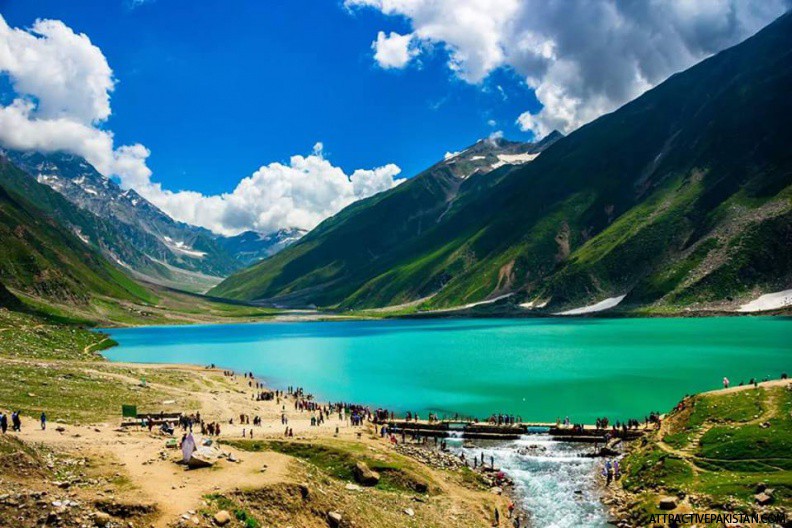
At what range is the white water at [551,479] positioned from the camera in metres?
39.1

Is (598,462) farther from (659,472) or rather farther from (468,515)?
(468,515)

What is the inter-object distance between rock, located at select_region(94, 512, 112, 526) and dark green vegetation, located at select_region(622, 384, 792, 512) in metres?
33.6

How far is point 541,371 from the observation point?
10619 cm

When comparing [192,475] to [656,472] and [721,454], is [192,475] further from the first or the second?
[721,454]

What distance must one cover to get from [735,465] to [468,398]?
47149 millimetres

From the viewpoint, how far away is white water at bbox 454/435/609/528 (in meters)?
39.1

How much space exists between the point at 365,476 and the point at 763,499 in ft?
86.4

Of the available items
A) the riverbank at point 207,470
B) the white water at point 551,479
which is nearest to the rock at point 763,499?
the riverbank at point 207,470

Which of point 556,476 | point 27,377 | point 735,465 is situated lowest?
point 556,476

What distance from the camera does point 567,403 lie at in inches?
3027

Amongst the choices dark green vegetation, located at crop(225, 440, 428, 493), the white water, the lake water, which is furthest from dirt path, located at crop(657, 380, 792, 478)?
dark green vegetation, located at crop(225, 440, 428, 493)

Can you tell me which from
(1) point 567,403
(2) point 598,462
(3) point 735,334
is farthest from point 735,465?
(3) point 735,334

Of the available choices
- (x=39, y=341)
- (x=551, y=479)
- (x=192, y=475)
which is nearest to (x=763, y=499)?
(x=551, y=479)

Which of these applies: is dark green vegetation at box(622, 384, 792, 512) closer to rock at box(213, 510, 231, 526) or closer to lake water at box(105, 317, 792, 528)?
lake water at box(105, 317, 792, 528)
